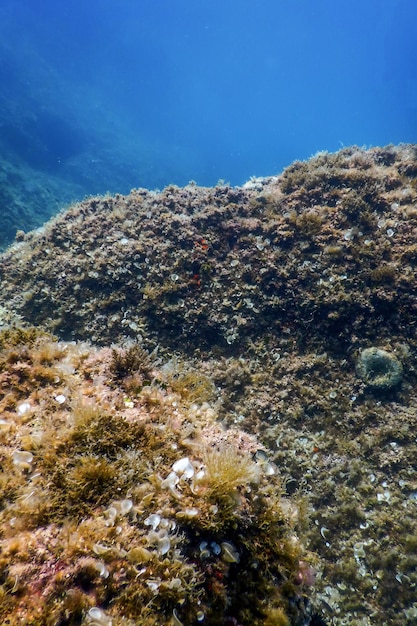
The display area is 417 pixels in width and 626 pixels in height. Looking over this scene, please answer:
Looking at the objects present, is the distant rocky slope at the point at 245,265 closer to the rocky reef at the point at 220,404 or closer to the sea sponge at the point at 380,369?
the rocky reef at the point at 220,404

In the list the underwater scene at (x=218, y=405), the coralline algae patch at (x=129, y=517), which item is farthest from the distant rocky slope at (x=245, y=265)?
the coralline algae patch at (x=129, y=517)

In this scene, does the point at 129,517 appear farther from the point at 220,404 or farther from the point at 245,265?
the point at 245,265

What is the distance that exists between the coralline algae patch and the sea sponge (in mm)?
2820

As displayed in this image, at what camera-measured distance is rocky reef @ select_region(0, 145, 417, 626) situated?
2148mm

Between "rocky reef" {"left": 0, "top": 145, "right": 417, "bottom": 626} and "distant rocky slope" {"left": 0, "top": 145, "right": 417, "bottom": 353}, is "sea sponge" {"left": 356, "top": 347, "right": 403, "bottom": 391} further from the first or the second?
"distant rocky slope" {"left": 0, "top": 145, "right": 417, "bottom": 353}

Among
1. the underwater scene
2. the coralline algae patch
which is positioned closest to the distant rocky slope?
the underwater scene

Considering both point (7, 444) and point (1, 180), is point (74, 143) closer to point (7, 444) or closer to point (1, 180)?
point (1, 180)

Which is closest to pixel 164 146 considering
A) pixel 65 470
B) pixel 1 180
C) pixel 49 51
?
pixel 49 51

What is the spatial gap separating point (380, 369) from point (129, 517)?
4.40m

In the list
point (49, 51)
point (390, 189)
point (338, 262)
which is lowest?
point (338, 262)

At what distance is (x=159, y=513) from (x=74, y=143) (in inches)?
1988

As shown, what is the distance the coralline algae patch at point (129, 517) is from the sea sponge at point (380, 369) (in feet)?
9.25

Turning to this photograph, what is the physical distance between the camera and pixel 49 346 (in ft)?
11.3

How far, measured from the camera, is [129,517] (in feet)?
7.44
